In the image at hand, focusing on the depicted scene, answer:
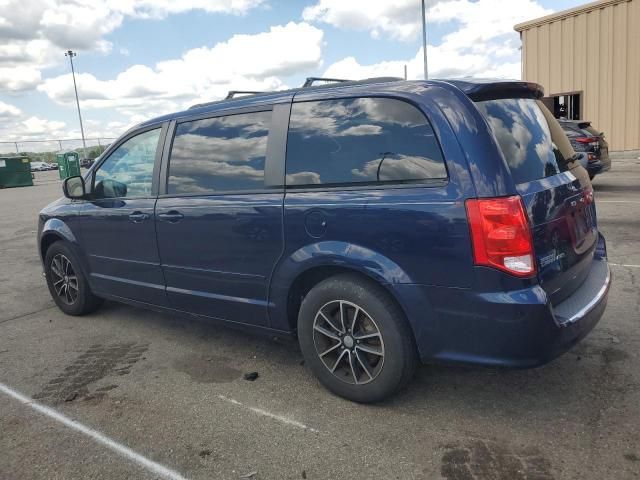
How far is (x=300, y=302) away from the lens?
342cm

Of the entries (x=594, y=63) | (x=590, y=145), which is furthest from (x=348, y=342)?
(x=594, y=63)

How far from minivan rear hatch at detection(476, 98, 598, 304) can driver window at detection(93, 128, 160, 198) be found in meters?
2.49

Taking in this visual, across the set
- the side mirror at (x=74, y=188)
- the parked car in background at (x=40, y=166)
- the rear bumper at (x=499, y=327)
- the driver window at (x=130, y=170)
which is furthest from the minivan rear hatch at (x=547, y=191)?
the parked car in background at (x=40, y=166)

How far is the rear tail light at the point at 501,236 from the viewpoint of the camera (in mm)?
2576

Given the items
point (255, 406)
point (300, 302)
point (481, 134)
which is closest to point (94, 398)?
point (255, 406)

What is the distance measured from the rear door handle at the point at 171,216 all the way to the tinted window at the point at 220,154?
16 centimetres

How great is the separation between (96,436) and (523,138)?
284cm

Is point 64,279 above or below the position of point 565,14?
below

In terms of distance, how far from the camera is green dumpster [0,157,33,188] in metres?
28.4

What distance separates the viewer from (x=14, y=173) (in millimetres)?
28688

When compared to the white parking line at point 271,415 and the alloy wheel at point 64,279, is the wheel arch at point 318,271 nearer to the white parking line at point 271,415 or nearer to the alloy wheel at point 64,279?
the white parking line at point 271,415

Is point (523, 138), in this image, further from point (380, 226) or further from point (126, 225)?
point (126, 225)

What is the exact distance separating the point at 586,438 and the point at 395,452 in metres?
0.95

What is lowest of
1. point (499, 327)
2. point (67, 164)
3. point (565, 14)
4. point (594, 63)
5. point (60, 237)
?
point (499, 327)
